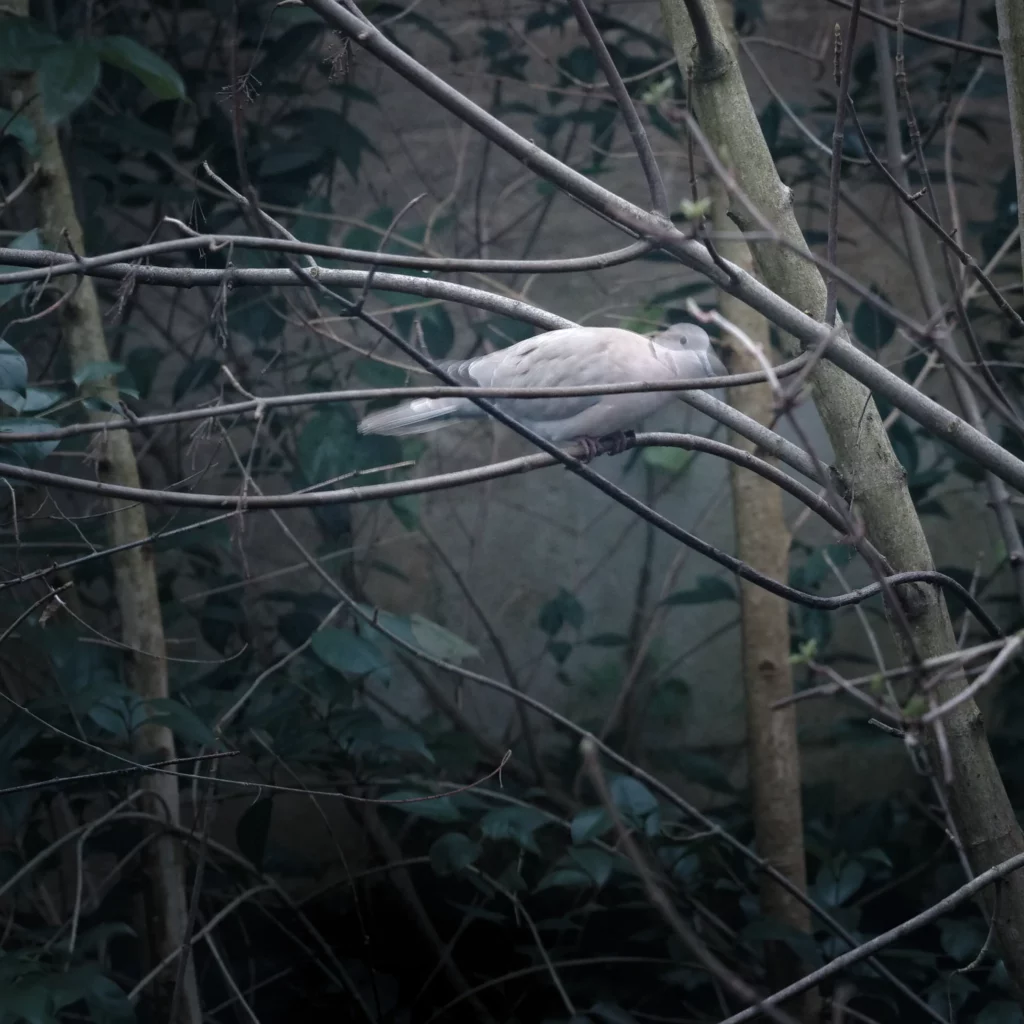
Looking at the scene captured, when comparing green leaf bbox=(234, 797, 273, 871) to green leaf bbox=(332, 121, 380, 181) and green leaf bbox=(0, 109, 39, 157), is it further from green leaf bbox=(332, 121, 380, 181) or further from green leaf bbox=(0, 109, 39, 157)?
green leaf bbox=(332, 121, 380, 181)

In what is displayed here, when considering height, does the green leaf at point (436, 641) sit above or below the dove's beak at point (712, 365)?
below

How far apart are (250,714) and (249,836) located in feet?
0.65

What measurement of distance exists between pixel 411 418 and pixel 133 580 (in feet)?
1.69

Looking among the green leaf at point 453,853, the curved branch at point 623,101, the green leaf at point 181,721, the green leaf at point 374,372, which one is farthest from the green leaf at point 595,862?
the curved branch at point 623,101

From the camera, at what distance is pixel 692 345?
180 cm

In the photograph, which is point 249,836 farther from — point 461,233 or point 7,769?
point 461,233

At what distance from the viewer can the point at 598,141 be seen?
2.47m

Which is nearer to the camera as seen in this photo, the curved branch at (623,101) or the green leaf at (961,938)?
the curved branch at (623,101)

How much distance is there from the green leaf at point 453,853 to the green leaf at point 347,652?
0.36m

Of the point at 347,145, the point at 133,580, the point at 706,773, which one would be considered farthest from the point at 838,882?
the point at 347,145

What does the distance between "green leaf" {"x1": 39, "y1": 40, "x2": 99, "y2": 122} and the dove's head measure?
→ 95 centimetres

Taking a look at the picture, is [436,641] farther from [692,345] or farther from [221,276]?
[221,276]

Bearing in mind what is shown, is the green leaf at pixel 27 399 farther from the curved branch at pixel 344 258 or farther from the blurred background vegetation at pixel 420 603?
the curved branch at pixel 344 258

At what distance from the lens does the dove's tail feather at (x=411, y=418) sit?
1650 millimetres
